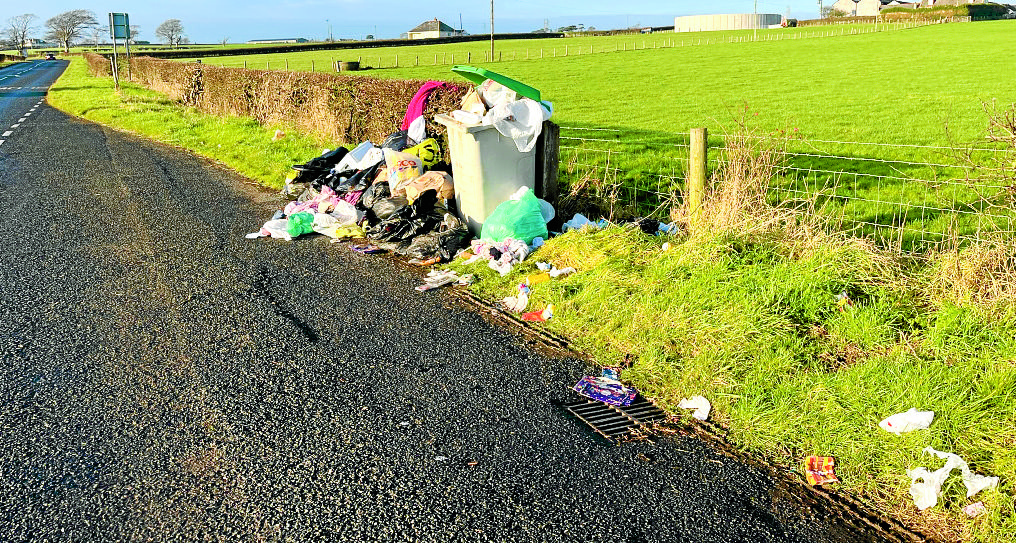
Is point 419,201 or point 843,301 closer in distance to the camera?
point 843,301

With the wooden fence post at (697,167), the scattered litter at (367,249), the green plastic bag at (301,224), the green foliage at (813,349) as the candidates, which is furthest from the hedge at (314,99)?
the green foliage at (813,349)

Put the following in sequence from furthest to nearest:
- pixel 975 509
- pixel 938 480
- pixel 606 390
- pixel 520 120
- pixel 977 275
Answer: pixel 520 120
pixel 977 275
pixel 606 390
pixel 938 480
pixel 975 509

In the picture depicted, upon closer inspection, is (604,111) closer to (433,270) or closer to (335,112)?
(335,112)

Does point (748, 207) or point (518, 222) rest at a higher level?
point (748, 207)

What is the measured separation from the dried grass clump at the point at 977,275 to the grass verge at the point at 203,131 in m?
8.85

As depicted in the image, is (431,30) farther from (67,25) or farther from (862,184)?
(862,184)

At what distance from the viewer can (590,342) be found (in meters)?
5.30

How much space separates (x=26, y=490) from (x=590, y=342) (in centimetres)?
327

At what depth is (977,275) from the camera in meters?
4.83

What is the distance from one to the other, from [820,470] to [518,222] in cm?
398

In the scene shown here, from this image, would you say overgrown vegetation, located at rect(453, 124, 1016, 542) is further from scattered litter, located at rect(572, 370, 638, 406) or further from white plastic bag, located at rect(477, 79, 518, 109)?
white plastic bag, located at rect(477, 79, 518, 109)

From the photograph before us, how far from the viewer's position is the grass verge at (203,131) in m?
13.0

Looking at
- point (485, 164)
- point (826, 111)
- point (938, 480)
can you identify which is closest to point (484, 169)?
point (485, 164)

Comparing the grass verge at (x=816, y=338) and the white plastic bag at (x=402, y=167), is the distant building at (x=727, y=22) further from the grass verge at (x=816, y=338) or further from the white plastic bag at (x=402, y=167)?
the grass verge at (x=816, y=338)
